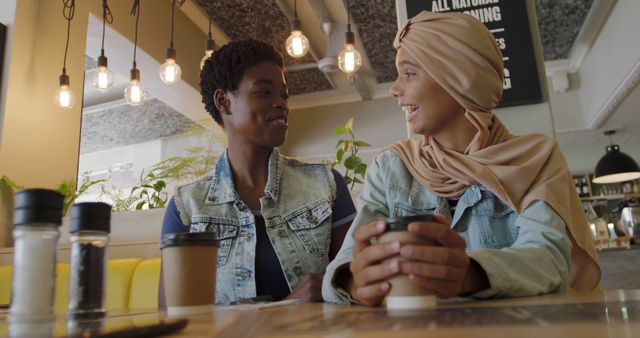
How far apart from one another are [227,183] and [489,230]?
826mm

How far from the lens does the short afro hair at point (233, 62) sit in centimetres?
180

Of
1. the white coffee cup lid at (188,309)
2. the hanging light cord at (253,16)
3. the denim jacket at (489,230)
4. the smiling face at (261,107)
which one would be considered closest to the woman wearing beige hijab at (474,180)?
the denim jacket at (489,230)

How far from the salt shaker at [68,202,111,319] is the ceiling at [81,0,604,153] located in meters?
4.22

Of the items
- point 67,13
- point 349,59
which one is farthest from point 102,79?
point 349,59

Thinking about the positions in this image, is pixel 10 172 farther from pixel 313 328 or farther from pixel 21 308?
pixel 313 328

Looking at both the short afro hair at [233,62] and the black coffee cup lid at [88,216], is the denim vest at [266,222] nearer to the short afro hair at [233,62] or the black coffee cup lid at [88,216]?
the short afro hair at [233,62]

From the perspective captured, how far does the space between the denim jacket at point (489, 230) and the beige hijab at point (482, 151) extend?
0.03 m

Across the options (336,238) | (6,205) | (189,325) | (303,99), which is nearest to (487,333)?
(189,325)

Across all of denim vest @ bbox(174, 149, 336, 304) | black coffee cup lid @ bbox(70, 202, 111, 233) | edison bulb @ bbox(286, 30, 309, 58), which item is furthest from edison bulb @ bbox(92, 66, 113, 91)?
black coffee cup lid @ bbox(70, 202, 111, 233)

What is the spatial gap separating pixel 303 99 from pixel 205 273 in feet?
22.4

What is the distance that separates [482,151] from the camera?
1.22 metres

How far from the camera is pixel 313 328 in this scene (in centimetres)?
42

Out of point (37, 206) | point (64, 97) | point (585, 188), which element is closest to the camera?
point (37, 206)

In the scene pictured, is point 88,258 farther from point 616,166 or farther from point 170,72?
point 616,166
